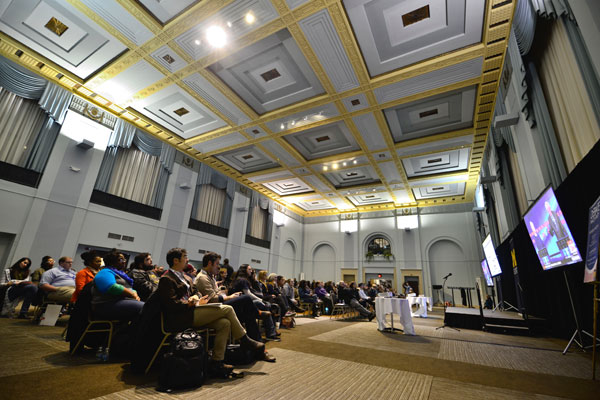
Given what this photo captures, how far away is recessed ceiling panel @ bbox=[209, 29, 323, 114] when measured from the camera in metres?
5.66

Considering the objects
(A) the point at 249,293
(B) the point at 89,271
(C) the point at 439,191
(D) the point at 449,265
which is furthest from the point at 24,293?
(D) the point at 449,265

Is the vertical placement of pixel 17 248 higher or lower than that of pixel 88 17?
lower

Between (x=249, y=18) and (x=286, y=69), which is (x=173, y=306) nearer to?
(x=249, y=18)

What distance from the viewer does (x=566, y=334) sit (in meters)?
4.11

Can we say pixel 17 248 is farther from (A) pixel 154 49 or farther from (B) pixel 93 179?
(A) pixel 154 49

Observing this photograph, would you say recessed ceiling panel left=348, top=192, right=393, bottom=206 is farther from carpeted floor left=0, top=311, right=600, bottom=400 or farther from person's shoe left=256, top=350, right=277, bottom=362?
person's shoe left=256, top=350, right=277, bottom=362

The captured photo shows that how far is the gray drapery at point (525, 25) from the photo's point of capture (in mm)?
3592

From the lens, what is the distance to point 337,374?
2.32 meters

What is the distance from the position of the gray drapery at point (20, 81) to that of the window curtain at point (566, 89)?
952 centimetres

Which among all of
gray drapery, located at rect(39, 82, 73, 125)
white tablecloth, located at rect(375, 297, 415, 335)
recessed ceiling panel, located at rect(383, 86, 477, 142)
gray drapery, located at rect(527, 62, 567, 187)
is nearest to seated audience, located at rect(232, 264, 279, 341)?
white tablecloth, located at rect(375, 297, 415, 335)

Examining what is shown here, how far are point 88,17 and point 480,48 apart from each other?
308 inches

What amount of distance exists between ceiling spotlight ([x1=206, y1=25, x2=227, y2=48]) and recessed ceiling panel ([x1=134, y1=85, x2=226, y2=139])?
73.9 inches

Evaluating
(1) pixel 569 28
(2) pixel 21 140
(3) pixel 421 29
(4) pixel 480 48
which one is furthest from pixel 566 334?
(2) pixel 21 140

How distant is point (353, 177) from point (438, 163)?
333cm
